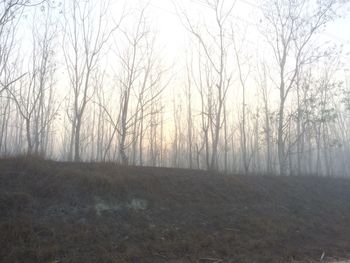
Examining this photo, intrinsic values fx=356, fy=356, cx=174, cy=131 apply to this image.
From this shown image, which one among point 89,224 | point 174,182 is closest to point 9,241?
point 89,224

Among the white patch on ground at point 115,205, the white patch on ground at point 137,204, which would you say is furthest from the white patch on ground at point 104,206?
the white patch on ground at point 137,204

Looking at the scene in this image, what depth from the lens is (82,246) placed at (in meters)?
7.75

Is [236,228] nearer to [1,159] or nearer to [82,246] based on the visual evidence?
[82,246]

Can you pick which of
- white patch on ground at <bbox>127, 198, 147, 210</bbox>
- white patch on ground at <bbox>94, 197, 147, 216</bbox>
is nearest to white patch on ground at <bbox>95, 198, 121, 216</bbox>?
white patch on ground at <bbox>94, 197, 147, 216</bbox>

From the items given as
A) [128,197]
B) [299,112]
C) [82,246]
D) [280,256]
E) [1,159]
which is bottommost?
[280,256]

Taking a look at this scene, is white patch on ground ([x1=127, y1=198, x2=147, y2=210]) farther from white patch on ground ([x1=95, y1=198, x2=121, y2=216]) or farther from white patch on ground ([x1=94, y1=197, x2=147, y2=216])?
white patch on ground ([x1=95, y1=198, x2=121, y2=216])

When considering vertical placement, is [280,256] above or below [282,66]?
below

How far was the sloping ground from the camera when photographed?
773 centimetres

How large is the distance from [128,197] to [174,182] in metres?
2.30

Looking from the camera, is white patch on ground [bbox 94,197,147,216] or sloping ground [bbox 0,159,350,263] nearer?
sloping ground [bbox 0,159,350,263]

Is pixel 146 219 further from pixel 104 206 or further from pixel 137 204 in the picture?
pixel 104 206

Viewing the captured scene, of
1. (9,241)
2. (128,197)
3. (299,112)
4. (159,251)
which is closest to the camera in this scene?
(9,241)

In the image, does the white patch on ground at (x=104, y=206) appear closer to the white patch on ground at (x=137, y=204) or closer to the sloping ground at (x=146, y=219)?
the sloping ground at (x=146, y=219)

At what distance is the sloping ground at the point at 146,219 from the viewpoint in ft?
25.4
